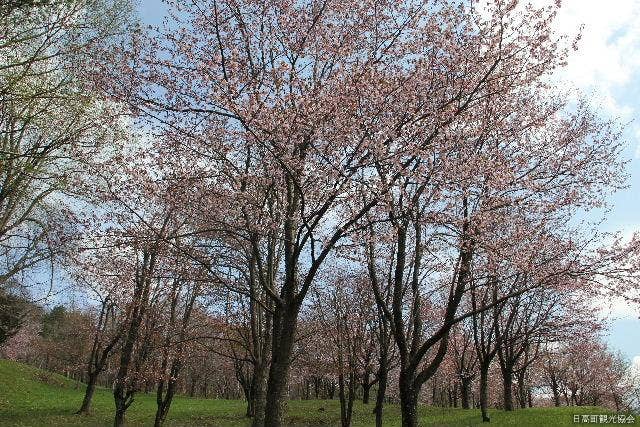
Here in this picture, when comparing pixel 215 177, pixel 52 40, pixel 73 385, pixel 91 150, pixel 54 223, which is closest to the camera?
pixel 52 40

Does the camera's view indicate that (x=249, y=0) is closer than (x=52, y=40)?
No

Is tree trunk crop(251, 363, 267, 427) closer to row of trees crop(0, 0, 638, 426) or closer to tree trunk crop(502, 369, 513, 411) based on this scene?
row of trees crop(0, 0, 638, 426)

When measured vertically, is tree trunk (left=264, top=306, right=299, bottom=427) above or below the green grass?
above

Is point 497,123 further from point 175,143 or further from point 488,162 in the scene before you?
point 175,143

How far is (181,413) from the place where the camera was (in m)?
34.3

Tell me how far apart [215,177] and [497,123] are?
6826 mm

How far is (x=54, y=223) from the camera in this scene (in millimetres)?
12289

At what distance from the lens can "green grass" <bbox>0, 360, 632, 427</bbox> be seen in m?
22.5

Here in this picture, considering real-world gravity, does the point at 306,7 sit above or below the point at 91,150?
above

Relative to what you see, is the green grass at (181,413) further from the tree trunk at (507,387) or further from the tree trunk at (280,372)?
the tree trunk at (280,372)

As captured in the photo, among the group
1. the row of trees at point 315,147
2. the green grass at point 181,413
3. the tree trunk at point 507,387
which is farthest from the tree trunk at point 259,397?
the tree trunk at point 507,387

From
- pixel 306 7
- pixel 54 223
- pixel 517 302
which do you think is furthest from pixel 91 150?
pixel 517 302

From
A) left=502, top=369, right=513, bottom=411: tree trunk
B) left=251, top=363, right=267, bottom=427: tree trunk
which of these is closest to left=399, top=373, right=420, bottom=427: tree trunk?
left=251, top=363, right=267, bottom=427: tree trunk

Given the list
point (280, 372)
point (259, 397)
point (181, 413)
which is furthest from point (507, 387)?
point (181, 413)
